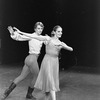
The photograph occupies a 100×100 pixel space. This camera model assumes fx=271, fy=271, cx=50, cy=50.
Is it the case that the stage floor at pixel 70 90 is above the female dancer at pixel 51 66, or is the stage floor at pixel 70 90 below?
below

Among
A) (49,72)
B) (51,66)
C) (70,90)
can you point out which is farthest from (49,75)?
(70,90)

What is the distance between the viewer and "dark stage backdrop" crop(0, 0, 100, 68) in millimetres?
12117

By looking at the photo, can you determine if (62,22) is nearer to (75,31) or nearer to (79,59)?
(75,31)

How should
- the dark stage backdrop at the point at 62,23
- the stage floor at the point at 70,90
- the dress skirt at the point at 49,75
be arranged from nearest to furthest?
1. the dress skirt at the point at 49,75
2. the stage floor at the point at 70,90
3. the dark stage backdrop at the point at 62,23

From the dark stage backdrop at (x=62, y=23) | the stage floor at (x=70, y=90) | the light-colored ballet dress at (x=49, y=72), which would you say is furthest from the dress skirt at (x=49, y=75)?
the dark stage backdrop at (x=62, y=23)

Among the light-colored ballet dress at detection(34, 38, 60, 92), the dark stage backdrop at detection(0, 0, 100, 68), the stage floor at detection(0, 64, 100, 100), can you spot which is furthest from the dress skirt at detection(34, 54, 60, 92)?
the dark stage backdrop at detection(0, 0, 100, 68)

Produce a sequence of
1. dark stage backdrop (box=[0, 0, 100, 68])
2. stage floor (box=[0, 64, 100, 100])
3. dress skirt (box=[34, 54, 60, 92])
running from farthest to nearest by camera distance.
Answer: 1. dark stage backdrop (box=[0, 0, 100, 68])
2. stage floor (box=[0, 64, 100, 100])
3. dress skirt (box=[34, 54, 60, 92])

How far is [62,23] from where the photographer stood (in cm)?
1269

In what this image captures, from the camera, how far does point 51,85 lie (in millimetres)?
4754

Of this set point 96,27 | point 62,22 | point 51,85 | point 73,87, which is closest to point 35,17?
point 62,22

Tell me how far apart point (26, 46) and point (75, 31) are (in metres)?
2.48

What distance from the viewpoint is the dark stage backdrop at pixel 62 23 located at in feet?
39.8

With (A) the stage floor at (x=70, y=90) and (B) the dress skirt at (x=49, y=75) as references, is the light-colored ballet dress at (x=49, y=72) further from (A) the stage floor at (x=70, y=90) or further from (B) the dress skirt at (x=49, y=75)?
(A) the stage floor at (x=70, y=90)

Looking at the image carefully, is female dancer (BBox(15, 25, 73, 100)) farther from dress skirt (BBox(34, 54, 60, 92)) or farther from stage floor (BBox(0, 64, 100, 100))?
stage floor (BBox(0, 64, 100, 100))
